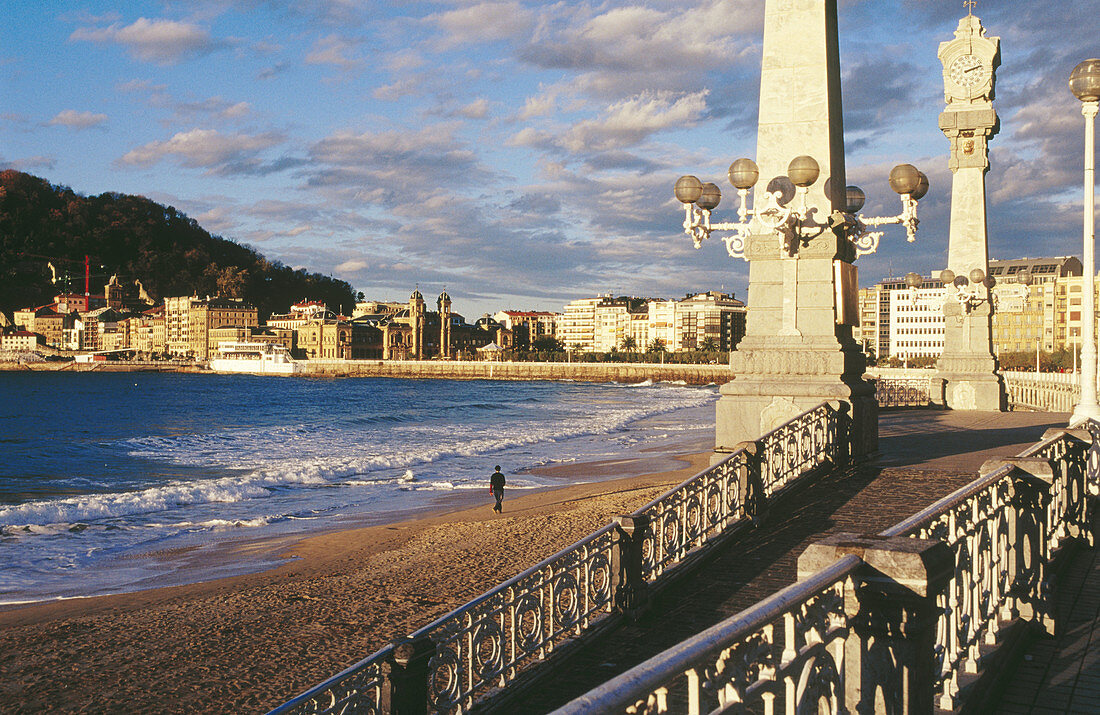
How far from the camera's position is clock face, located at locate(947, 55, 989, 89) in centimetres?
2605

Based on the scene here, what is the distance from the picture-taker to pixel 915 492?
11094 millimetres

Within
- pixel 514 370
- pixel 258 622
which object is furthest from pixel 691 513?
pixel 514 370

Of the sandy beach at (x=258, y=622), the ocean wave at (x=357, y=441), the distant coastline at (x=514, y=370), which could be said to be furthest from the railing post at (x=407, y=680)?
the distant coastline at (x=514, y=370)

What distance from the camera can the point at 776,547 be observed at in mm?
9555

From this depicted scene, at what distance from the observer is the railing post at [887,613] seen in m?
3.73

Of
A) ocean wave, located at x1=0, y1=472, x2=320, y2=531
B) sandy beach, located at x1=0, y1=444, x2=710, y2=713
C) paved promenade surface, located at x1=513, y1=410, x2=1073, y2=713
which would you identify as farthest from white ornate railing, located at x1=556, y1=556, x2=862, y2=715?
ocean wave, located at x1=0, y1=472, x2=320, y2=531

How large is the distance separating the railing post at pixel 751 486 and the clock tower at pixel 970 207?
18685mm

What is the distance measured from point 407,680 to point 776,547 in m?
5.03

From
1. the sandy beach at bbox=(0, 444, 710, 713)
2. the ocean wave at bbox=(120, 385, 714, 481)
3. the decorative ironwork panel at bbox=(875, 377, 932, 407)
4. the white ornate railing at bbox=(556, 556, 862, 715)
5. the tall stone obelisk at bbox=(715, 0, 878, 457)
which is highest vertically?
the tall stone obelisk at bbox=(715, 0, 878, 457)

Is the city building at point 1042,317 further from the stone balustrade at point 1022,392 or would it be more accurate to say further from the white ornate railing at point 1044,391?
the stone balustrade at point 1022,392

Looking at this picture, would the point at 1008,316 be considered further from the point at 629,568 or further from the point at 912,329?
the point at 629,568

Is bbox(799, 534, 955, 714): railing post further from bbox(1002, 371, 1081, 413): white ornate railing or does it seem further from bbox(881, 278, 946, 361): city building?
bbox(881, 278, 946, 361): city building

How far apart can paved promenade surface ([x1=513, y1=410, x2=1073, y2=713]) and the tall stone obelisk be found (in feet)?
4.25

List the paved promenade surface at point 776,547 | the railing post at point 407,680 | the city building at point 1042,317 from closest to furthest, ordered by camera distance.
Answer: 1. the railing post at point 407,680
2. the paved promenade surface at point 776,547
3. the city building at point 1042,317
